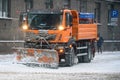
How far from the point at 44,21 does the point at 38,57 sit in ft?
6.88

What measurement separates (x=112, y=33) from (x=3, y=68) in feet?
93.6

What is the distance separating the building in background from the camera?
35500mm

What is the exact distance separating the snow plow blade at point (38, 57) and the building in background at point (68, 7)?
23.7 feet

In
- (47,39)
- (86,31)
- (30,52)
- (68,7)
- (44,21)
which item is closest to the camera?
(30,52)

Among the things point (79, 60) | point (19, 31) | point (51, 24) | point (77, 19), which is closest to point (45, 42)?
point (51, 24)

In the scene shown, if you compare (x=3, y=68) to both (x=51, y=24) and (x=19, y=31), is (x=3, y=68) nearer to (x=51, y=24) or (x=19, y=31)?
(x=51, y=24)

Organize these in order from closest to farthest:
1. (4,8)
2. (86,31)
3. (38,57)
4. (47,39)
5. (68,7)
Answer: (38,57), (47,39), (86,31), (4,8), (68,7)

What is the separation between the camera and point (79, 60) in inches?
1200

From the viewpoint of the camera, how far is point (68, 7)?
4288 centimetres

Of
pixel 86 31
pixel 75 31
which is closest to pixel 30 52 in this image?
pixel 75 31

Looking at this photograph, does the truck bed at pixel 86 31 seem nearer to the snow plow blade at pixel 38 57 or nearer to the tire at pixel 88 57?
the tire at pixel 88 57

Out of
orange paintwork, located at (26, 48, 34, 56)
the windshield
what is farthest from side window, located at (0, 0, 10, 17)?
orange paintwork, located at (26, 48, 34, 56)

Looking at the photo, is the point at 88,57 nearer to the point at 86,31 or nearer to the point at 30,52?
the point at 86,31

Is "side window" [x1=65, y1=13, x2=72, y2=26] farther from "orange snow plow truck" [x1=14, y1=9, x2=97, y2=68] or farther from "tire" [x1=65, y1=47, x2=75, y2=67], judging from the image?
"tire" [x1=65, y1=47, x2=75, y2=67]
